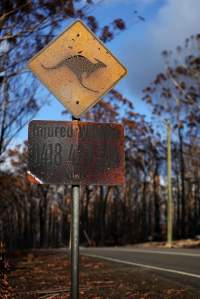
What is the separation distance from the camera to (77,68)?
443 centimetres

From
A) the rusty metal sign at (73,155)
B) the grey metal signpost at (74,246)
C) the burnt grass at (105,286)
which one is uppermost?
the rusty metal sign at (73,155)

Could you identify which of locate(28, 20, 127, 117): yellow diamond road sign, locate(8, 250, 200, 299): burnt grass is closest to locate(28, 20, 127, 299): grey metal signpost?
locate(28, 20, 127, 117): yellow diamond road sign

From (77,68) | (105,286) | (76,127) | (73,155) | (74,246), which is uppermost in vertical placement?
(77,68)

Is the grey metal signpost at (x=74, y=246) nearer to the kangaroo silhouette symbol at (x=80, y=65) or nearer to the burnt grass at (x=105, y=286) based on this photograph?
the kangaroo silhouette symbol at (x=80, y=65)

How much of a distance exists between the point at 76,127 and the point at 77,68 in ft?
1.67

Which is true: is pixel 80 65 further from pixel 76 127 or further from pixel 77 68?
pixel 76 127

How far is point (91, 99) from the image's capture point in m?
4.41

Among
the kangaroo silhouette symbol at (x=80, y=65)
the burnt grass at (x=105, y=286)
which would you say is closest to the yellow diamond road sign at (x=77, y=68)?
the kangaroo silhouette symbol at (x=80, y=65)

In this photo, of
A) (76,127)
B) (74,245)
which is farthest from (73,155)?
(74,245)

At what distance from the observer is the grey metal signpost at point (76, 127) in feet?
14.0

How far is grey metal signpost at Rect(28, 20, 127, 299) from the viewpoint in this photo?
4277mm

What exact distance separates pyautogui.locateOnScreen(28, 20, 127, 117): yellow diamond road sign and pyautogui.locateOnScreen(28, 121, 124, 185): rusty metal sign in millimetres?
196

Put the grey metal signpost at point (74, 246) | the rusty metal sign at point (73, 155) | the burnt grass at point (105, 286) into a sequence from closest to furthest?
1. the grey metal signpost at point (74, 246)
2. the rusty metal sign at point (73, 155)
3. the burnt grass at point (105, 286)

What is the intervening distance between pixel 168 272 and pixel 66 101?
878 centimetres
